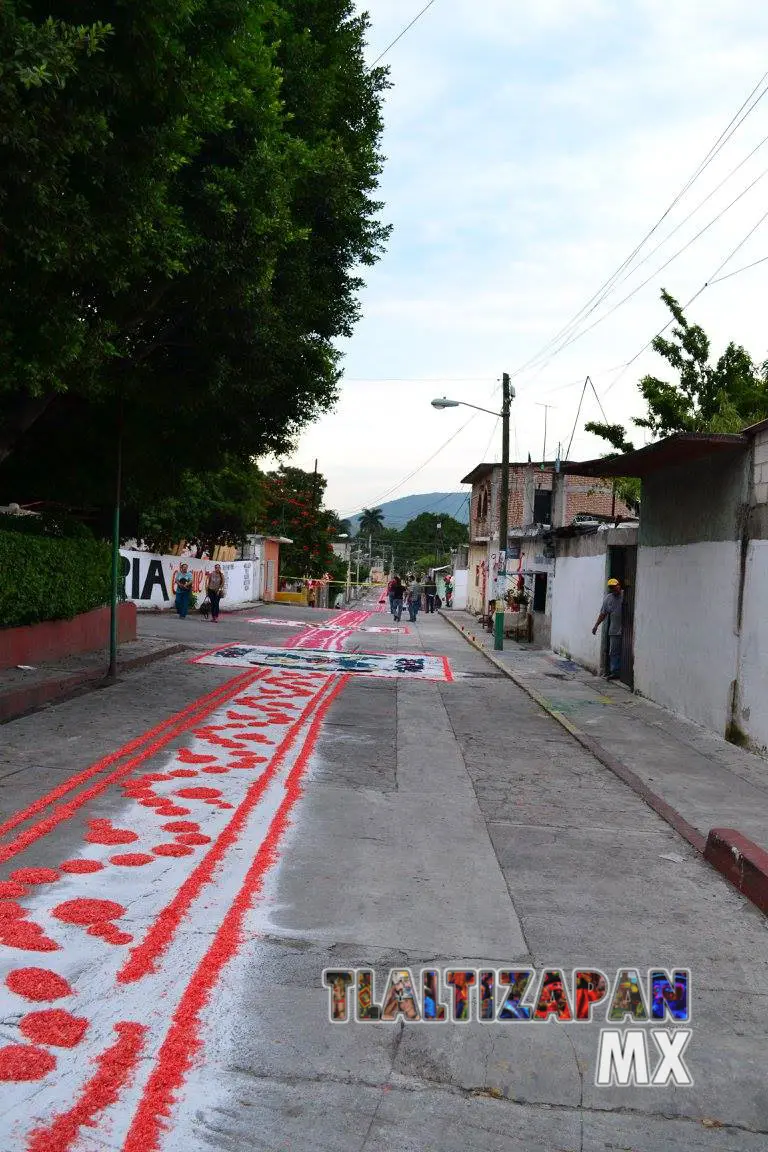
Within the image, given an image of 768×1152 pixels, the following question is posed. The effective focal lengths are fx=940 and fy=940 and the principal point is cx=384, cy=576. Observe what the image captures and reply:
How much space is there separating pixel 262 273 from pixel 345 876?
21.5ft

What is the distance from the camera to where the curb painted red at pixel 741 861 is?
546cm

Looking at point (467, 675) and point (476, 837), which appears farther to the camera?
point (467, 675)

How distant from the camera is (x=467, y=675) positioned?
1717 cm

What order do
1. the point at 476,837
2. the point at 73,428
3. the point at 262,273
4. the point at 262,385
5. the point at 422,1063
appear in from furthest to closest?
the point at 73,428 < the point at 262,385 < the point at 262,273 < the point at 476,837 < the point at 422,1063

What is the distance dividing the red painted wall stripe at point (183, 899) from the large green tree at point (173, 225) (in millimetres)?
4139

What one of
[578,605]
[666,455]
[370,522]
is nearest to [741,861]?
[666,455]

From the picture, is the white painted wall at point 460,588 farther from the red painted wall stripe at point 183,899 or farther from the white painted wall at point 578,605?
the red painted wall stripe at point 183,899

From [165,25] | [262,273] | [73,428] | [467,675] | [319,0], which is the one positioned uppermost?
[319,0]

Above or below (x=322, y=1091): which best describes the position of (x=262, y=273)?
above

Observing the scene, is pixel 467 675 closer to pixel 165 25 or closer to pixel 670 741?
pixel 670 741

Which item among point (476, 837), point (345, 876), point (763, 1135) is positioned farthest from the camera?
point (476, 837)

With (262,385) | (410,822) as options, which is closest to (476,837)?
(410,822)

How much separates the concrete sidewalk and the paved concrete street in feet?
1.63

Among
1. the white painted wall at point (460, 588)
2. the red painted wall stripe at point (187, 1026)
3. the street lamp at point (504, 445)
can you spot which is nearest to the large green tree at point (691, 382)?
the street lamp at point (504, 445)
